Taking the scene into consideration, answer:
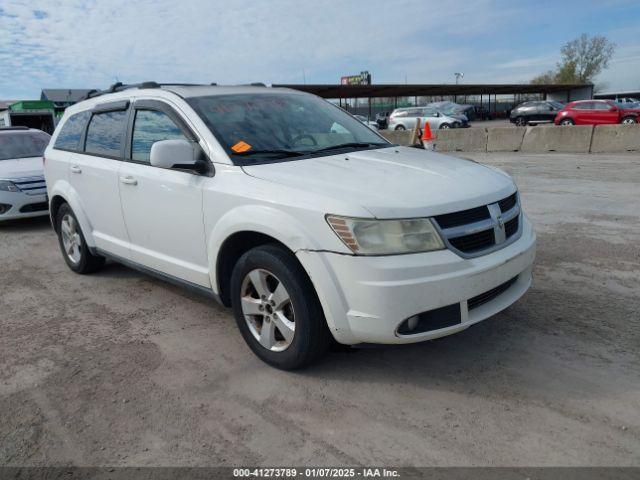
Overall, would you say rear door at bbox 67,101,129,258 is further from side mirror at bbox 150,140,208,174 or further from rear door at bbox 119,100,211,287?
side mirror at bbox 150,140,208,174

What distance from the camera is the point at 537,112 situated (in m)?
32.6

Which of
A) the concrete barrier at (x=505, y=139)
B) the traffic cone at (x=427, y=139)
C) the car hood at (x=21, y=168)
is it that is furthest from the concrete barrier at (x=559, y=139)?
the car hood at (x=21, y=168)

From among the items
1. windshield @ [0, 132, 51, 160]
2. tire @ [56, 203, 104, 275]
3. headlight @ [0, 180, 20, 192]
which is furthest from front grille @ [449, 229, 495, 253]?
windshield @ [0, 132, 51, 160]

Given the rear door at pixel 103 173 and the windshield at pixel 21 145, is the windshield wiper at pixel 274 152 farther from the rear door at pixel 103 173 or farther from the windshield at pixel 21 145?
the windshield at pixel 21 145

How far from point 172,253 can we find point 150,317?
2.33 ft

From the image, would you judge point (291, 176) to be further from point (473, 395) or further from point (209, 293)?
point (473, 395)

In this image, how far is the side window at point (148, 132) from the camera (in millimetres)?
4016

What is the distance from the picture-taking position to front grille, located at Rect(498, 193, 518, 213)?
10.9 ft

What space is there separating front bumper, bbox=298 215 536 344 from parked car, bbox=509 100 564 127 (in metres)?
32.7

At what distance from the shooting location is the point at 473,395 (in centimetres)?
299

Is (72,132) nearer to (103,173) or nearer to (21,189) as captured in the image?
(103,173)

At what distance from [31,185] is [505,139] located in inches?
548

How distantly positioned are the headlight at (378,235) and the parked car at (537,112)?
32.9 metres

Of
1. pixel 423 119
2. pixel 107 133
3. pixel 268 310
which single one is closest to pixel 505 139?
pixel 423 119
